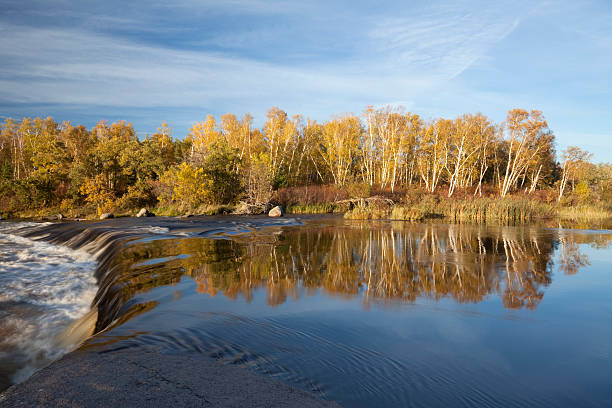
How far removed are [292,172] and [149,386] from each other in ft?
147

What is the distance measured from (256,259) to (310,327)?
5.09 meters

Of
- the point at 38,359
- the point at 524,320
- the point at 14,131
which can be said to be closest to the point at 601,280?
the point at 524,320

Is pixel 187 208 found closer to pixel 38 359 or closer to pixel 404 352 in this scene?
pixel 38 359

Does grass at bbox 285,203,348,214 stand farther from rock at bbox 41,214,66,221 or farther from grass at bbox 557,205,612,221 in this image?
rock at bbox 41,214,66,221

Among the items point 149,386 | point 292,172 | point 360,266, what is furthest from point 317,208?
point 149,386

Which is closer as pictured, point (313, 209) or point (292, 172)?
point (313, 209)

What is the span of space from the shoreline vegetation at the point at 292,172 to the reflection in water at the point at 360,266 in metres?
11.0

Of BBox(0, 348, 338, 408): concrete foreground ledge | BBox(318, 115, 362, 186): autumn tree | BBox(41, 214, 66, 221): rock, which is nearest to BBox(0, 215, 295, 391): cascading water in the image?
Result: BBox(0, 348, 338, 408): concrete foreground ledge

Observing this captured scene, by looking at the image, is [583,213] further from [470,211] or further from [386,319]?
[386,319]

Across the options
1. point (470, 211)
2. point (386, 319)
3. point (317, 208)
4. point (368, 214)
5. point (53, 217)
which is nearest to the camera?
point (386, 319)

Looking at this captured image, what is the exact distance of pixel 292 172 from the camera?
47.5 meters

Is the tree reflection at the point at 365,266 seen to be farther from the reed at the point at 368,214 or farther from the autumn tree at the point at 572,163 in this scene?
the autumn tree at the point at 572,163

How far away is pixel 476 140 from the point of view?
128ft

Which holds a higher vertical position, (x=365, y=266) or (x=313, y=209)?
(x=313, y=209)
